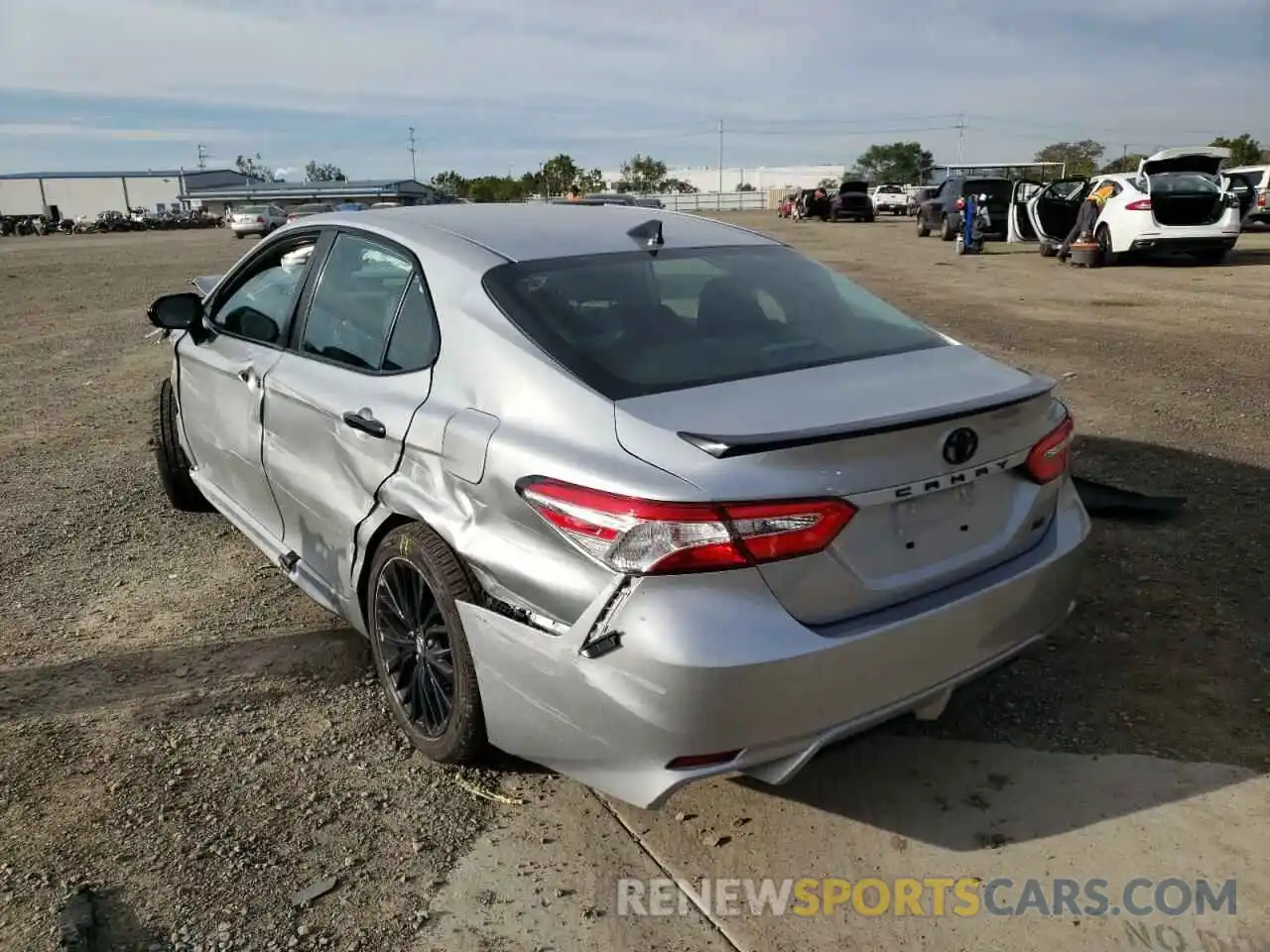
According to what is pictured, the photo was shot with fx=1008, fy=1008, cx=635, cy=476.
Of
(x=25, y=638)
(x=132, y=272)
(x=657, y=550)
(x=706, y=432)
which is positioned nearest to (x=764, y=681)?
(x=657, y=550)

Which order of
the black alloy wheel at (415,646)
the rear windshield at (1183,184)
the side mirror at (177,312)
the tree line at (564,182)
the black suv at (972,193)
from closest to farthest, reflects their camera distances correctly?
the black alloy wheel at (415,646) → the side mirror at (177,312) → the rear windshield at (1183,184) → the black suv at (972,193) → the tree line at (564,182)

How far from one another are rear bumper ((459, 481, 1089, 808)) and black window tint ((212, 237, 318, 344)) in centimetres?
179

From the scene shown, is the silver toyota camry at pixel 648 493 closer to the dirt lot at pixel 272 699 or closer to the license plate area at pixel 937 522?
the license plate area at pixel 937 522

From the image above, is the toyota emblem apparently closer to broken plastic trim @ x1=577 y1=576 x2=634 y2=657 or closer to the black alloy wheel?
broken plastic trim @ x1=577 y1=576 x2=634 y2=657

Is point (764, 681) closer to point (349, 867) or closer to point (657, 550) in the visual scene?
point (657, 550)

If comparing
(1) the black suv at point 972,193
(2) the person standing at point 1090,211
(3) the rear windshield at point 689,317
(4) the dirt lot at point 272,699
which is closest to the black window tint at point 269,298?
(4) the dirt lot at point 272,699

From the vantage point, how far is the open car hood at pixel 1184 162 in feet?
60.6

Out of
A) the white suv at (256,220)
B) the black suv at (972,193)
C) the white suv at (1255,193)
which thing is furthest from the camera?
the white suv at (256,220)

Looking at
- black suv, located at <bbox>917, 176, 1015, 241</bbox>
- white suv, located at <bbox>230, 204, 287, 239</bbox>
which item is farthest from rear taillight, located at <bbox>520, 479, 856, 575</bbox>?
white suv, located at <bbox>230, 204, 287, 239</bbox>

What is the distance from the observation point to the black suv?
24.4 m

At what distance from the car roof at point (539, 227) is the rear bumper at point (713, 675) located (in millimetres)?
1259

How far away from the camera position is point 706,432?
2334 millimetres

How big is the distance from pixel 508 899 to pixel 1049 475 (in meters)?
1.87

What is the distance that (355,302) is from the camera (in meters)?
3.48
